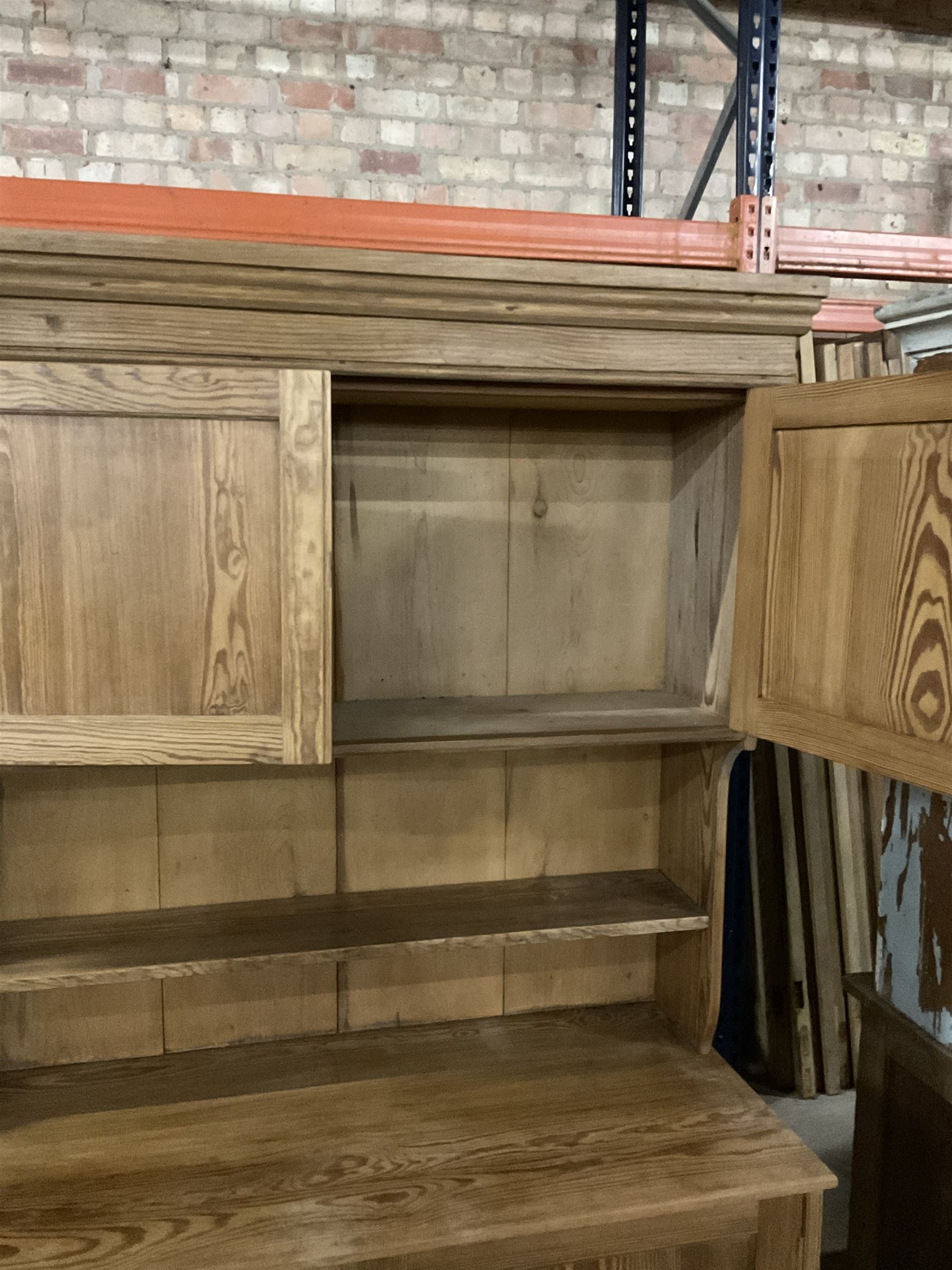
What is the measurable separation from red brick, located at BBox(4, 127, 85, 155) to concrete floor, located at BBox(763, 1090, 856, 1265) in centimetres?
274

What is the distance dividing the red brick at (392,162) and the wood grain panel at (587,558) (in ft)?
4.47

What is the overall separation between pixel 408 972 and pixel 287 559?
85 cm

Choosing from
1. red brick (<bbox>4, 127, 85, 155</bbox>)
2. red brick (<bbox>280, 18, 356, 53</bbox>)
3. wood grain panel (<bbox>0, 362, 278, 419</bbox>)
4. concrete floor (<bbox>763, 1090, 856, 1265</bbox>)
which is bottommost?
concrete floor (<bbox>763, 1090, 856, 1265</bbox>)

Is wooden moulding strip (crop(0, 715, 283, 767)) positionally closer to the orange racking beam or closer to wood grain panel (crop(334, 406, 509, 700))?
wood grain panel (crop(334, 406, 509, 700))

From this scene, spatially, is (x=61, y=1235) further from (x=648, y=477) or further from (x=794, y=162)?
(x=794, y=162)

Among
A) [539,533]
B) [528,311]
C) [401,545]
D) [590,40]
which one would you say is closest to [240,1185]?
[401,545]

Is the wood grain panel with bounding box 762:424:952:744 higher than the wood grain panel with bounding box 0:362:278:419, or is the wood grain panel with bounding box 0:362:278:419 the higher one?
the wood grain panel with bounding box 0:362:278:419

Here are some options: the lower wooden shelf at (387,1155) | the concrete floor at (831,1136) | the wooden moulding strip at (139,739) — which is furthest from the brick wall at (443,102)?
→ the concrete floor at (831,1136)

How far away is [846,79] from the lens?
Answer: 279cm

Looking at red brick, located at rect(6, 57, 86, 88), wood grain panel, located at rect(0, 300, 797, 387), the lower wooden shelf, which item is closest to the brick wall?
red brick, located at rect(6, 57, 86, 88)

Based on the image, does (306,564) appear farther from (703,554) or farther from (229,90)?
(229,90)

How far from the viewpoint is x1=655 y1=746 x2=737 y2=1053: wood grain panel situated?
1.52m

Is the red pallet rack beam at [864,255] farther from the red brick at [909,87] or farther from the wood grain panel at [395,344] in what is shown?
the red brick at [909,87]

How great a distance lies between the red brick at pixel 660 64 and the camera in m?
2.70
